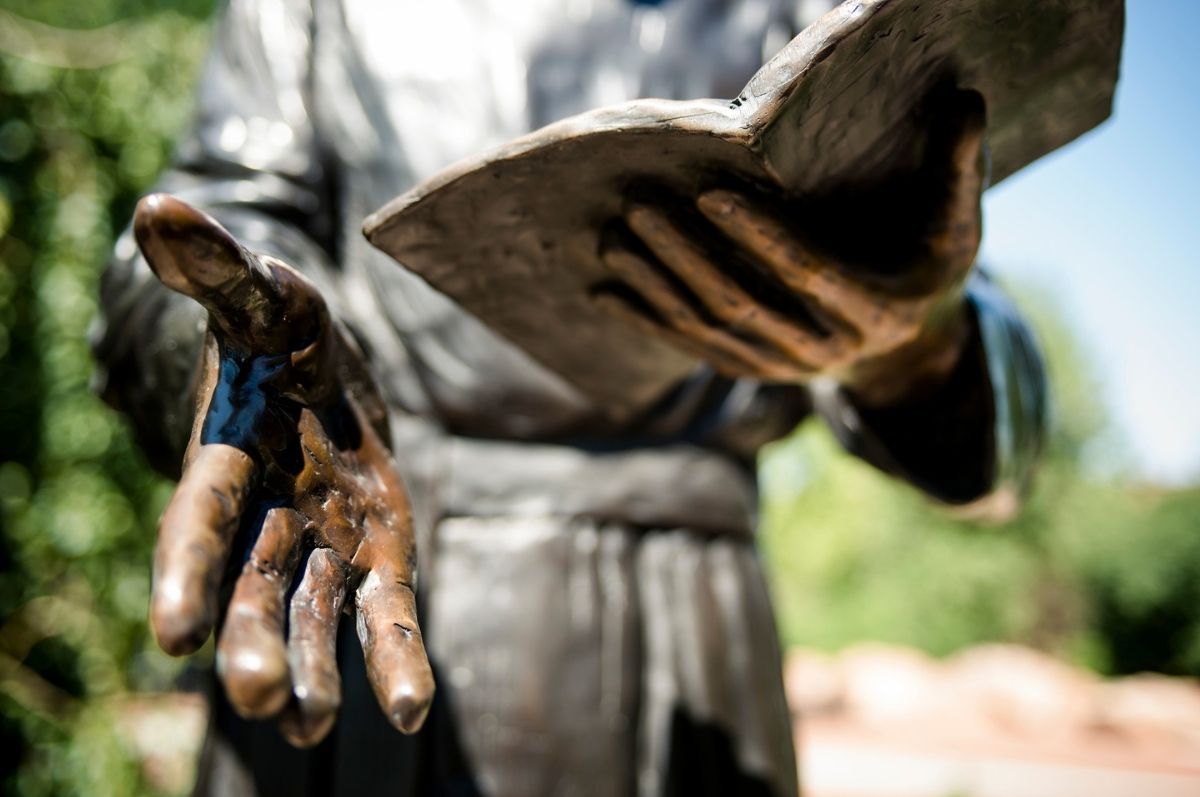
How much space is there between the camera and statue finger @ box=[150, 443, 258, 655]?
0.50 metres

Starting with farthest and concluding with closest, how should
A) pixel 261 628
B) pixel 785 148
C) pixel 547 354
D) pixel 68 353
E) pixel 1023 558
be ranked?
1. pixel 1023 558
2. pixel 68 353
3. pixel 547 354
4. pixel 785 148
5. pixel 261 628

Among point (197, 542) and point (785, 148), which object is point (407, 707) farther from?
point (785, 148)

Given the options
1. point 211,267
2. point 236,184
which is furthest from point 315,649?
point 236,184

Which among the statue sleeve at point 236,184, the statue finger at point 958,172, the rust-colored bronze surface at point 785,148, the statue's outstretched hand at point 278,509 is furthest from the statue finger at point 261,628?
the statue finger at point 958,172

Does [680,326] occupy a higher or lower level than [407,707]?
higher

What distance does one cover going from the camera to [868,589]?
1695cm

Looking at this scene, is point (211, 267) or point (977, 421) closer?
point (211, 267)

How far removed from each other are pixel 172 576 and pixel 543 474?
70 centimetres

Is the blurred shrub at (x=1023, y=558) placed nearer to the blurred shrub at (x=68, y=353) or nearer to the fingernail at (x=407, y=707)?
the blurred shrub at (x=68, y=353)

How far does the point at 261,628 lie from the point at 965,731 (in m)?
8.42

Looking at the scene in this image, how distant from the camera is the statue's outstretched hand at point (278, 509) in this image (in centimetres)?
52

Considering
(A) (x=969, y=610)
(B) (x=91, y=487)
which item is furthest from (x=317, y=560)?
(A) (x=969, y=610)

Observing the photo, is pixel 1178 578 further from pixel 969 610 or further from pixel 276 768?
pixel 276 768

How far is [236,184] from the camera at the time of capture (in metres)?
1.19
